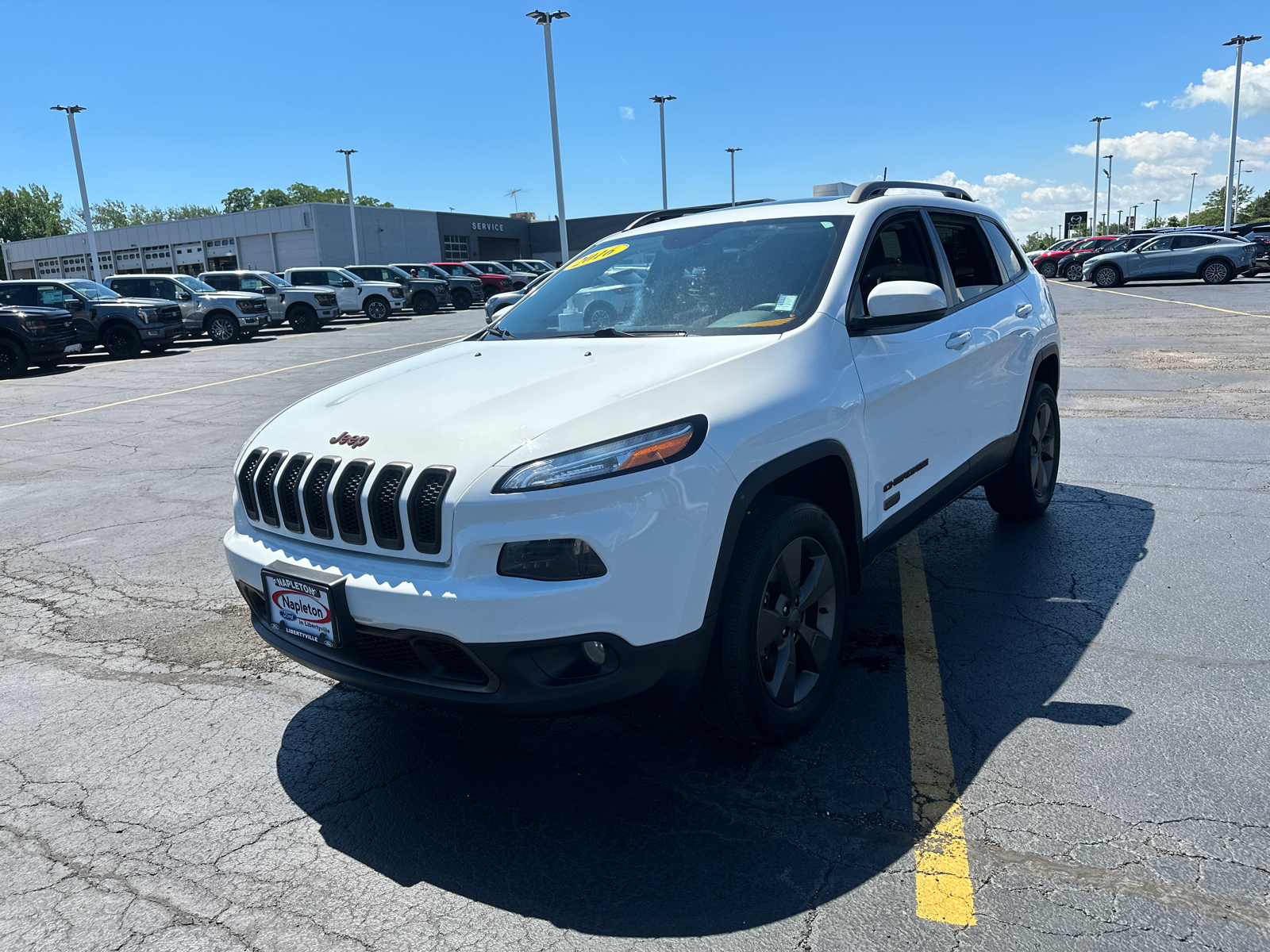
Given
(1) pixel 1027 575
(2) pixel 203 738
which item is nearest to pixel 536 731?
(2) pixel 203 738

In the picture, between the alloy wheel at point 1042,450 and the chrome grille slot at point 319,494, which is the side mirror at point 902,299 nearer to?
the chrome grille slot at point 319,494

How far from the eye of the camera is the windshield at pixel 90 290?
20.5 meters

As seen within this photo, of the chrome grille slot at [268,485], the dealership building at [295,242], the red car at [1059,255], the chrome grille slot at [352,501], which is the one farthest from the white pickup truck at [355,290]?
the chrome grille slot at [352,501]

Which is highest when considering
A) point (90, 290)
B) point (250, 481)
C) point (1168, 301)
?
point (90, 290)

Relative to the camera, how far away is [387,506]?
2658 mm

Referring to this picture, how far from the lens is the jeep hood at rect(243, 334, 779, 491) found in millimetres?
2637

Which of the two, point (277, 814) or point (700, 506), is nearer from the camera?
point (700, 506)

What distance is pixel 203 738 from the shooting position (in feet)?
11.3

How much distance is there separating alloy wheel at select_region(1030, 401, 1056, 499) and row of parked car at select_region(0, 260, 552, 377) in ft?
60.8

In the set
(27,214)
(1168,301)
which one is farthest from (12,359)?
(27,214)

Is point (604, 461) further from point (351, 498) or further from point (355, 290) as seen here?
point (355, 290)

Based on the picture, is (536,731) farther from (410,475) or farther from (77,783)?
(77,783)

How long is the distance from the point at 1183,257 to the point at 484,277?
2566 cm

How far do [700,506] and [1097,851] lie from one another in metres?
1.42
